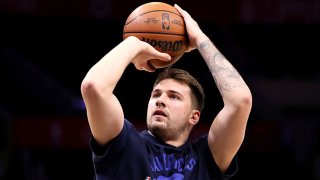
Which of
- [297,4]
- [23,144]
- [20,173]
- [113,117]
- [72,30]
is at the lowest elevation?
[20,173]

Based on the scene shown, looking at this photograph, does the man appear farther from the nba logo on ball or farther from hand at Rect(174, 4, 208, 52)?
the nba logo on ball

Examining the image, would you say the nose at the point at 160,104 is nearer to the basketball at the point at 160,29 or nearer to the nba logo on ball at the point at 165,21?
the basketball at the point at 160,29

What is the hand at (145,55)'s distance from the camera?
105 inches

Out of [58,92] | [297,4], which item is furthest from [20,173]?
[297,4]

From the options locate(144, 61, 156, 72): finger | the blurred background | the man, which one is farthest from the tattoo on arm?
the blurred background

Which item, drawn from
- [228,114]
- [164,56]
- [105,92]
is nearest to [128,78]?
[164,56]

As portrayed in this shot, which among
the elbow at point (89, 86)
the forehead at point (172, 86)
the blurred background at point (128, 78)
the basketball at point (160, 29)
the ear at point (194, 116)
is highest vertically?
the basketball at point (160, 29)

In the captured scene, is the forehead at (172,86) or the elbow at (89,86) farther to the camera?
the forehead at (172,86)

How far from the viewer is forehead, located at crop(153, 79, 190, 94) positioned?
2820 mm

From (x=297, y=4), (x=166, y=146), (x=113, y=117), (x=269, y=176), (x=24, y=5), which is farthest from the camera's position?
(x=269, y=176)

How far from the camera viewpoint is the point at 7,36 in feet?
28.3

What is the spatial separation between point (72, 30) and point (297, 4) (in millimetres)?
3714

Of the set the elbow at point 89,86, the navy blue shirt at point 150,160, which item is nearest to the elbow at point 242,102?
the navy blue shirt at point 150,160

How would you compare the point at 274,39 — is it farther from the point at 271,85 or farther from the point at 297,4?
the point at 297,4
